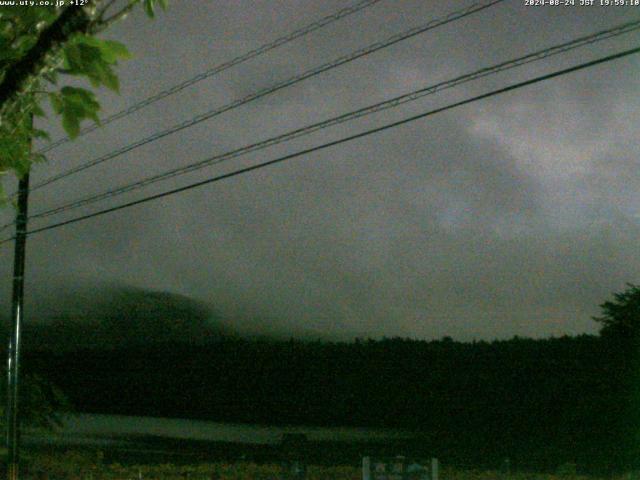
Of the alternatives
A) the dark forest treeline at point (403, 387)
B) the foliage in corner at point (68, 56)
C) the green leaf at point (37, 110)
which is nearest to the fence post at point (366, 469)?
the green leaf at point (37, 110)

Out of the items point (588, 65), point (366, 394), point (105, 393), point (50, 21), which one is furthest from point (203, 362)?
point (50, 21)

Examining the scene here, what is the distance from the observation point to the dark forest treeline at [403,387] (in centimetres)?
3091

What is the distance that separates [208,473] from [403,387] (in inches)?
1105

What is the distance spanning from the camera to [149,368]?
48.7 meters

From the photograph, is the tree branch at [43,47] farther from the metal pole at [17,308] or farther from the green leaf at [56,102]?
the metal pole at [17,308]

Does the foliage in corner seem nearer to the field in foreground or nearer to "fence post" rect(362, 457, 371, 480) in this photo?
"fence post" rect(362, 457, 371, 480)

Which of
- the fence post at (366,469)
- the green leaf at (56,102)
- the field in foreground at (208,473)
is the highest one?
the green leaf at (56,102)

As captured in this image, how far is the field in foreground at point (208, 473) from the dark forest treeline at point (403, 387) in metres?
9.20

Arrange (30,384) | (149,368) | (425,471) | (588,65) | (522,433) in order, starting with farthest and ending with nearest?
(149,368) < (522,433) < (30,384) < (425,471) < (588,65)

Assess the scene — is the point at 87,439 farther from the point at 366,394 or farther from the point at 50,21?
the point at 50,21

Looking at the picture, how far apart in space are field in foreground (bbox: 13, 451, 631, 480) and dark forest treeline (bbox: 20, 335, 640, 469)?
9.20 meters

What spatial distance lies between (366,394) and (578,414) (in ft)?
50.9

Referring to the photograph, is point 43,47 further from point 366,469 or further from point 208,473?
point 208,473

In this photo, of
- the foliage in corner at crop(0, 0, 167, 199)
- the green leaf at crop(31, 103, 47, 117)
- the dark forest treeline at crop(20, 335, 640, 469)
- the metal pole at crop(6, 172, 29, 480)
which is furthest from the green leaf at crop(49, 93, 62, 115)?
the dark forest treeline at crop(20, 335, 640, 469)
